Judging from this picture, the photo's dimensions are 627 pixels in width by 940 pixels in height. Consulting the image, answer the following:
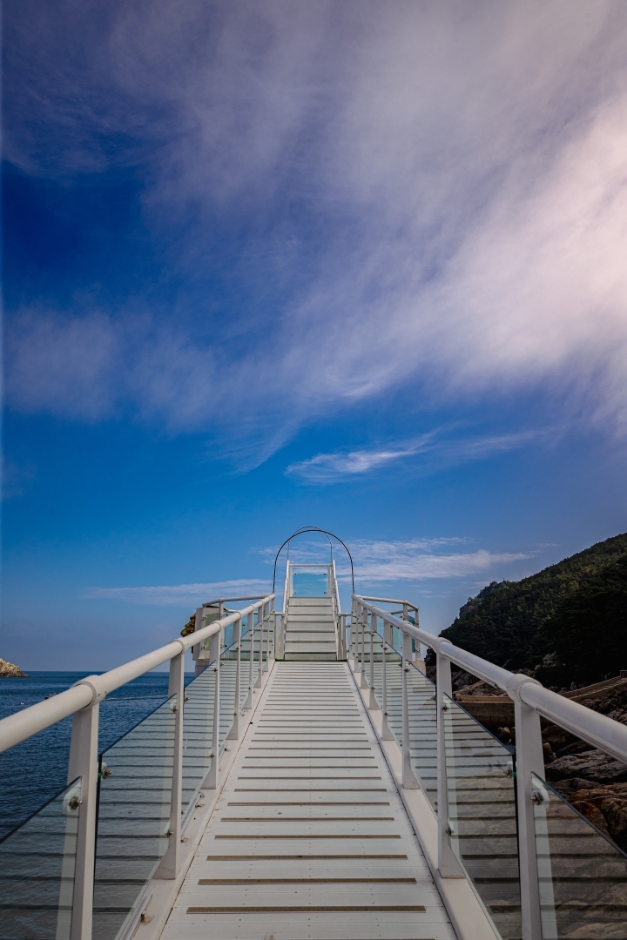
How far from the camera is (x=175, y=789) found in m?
2.79

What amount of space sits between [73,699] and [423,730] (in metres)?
2.38

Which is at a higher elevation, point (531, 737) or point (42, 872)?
point (531, 737)

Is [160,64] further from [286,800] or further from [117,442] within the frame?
[117,442]

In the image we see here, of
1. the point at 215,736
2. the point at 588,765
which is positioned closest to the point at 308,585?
the point at 588,765

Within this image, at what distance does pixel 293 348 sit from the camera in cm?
2658

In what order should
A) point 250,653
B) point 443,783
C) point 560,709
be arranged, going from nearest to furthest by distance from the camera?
point 560,709, point 443,783, point 250,653

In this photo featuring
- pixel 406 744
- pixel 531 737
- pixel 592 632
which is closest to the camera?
pixel 531 737

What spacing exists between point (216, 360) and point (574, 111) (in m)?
18.3

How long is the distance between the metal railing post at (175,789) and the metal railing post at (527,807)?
1.64 m

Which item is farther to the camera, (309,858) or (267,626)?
(267,626)

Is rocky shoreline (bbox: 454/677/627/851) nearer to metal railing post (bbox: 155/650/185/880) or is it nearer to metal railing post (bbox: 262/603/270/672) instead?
metal railing post (bbox: 155/650/185/880)

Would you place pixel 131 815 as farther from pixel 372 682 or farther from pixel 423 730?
pixel 372 682

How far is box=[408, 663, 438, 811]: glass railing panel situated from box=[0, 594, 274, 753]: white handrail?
1.44 m

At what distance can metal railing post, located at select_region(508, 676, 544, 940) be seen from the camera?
5.41 feet
